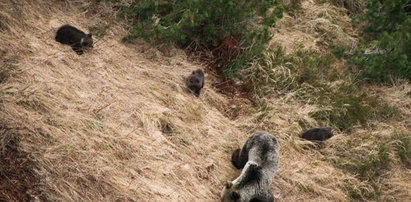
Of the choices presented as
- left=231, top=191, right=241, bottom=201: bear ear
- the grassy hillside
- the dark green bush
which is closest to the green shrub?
the grassy hillside

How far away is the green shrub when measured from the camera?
6547 millimetres

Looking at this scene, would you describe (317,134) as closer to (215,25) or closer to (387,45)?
(387,45)

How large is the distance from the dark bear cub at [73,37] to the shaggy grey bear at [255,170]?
2.40 m

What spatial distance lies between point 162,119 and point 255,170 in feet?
4.35

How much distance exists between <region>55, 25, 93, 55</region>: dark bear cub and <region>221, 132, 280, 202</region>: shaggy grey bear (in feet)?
7.88

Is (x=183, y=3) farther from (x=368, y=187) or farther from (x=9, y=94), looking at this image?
(x=368, y=187)

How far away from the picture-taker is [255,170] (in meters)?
4.63

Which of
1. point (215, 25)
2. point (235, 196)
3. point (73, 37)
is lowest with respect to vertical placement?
point (235, 196)

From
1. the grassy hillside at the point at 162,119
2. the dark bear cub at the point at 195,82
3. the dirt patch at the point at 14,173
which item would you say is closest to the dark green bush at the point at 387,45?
the grassy hillside at the point at 162,119

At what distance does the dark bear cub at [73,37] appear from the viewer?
18.9 ft

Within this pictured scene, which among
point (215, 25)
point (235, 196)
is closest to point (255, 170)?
point (235, 196)

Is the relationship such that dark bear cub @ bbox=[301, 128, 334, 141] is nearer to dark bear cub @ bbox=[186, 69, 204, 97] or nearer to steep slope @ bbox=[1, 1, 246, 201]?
steep slope @ bbox=[1, 1, 246, 201]

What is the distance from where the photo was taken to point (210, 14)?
6.71 m

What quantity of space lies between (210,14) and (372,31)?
10.4ft
